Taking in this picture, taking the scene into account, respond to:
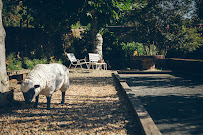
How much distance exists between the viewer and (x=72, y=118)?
143 inches

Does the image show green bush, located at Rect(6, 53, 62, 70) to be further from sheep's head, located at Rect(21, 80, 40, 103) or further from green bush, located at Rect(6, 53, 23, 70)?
sheep's head, located at Rect(21, 80, 40, 103)

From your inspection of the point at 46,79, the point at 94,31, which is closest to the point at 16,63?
the point at 46,79

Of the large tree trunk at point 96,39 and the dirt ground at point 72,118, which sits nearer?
the dirt ground at point 72,118

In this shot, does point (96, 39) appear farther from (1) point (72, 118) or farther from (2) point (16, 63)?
(1) point (72, 118)

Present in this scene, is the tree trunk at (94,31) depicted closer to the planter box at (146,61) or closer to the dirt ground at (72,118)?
the planter box at (146,61)

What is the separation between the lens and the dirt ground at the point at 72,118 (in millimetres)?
3086

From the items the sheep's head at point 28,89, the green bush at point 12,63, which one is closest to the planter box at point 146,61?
the green bush at point 12,63

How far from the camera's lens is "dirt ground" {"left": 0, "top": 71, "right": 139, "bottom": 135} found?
3086mm

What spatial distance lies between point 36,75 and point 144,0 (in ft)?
34.5

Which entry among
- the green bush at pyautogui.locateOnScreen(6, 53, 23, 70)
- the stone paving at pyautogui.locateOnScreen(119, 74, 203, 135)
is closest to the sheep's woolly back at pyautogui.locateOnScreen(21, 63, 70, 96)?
the stone paving at pyautogui.locateOnScreen(119, 74, 203, 135)

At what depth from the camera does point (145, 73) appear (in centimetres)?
1075

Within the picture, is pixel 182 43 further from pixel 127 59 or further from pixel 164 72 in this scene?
pixel 127 59

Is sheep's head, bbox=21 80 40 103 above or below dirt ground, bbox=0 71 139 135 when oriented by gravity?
above

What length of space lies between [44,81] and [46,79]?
0.25 feet
